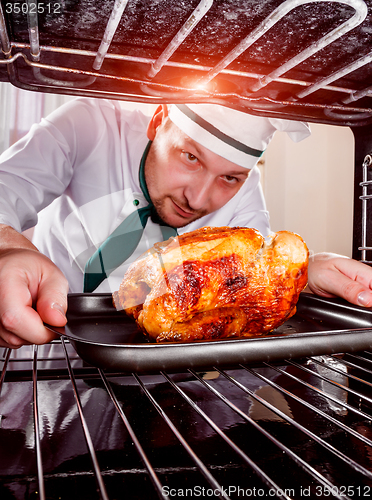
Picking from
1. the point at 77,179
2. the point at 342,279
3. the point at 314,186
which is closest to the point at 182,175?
the point at 77,179

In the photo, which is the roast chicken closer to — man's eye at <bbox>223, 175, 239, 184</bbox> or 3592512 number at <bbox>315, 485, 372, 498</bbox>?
3592512 number at <bbox>315, 485, 372, 498</bbox>

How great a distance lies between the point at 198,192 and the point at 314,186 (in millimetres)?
2936

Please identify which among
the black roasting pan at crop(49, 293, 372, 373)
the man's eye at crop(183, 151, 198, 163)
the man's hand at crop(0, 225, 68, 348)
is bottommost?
the black roasting pan at crop(49, 293, 372, 373)

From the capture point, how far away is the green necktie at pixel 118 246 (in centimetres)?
103

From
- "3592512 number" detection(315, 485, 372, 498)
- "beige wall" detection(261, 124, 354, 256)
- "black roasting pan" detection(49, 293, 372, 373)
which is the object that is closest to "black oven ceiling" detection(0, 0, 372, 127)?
"black roasting pan" detection(49, 293, 372, 373)

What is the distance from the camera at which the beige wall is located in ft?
11.8

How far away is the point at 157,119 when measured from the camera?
1.28 metres

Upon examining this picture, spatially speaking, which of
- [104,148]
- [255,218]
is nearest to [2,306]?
[104,148]

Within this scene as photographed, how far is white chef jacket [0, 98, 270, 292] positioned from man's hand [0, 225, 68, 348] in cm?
56

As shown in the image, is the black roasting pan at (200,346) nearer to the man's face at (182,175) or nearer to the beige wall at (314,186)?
the man's face at (182,175)

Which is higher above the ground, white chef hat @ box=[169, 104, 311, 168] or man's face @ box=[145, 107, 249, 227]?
white chef hat @ box=[169, 104, 311, 168]

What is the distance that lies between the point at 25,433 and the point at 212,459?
0.68ft

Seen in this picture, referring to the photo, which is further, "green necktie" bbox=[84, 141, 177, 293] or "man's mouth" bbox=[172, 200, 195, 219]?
"man's mouth" bbox=[172, 200, 195, 219]

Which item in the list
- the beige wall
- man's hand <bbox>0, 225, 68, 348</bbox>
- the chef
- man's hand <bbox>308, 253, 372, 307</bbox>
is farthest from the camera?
the beige wall
